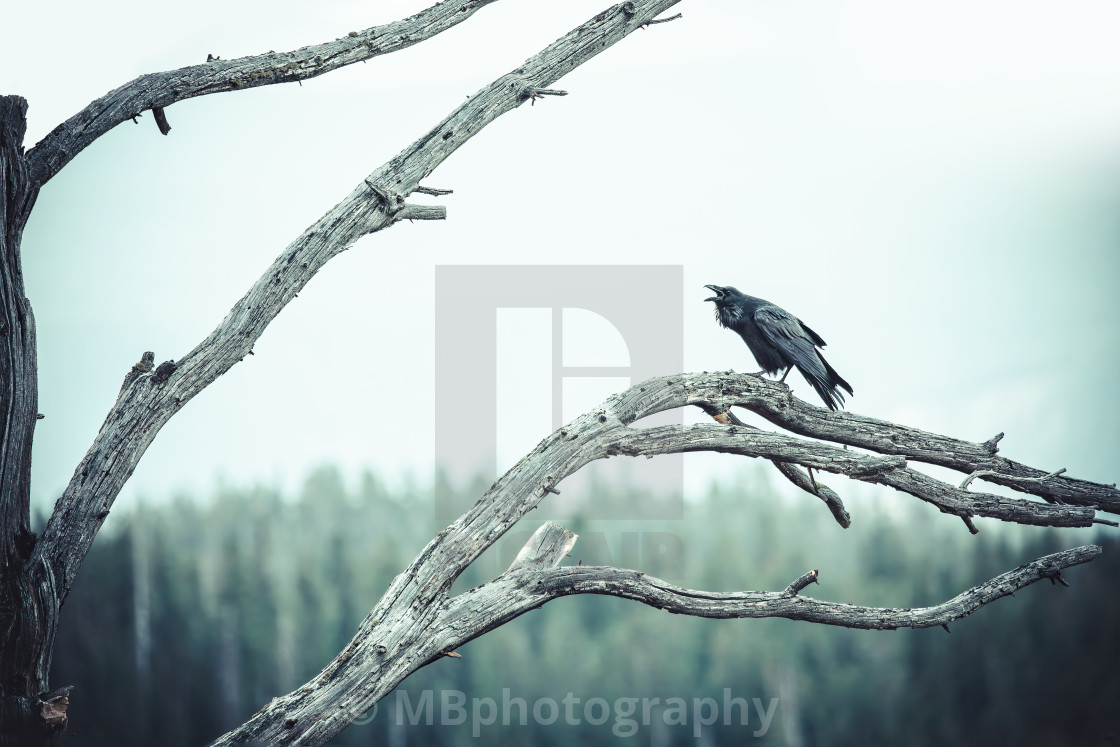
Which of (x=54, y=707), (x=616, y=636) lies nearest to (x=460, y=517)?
(x=54, y=707)

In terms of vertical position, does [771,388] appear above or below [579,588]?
above

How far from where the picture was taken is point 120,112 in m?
3.57

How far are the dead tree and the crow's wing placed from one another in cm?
36

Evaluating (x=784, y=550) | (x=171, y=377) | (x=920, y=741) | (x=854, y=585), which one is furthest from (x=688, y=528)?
(x=171, y=377)

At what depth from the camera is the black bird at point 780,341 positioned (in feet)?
14.8

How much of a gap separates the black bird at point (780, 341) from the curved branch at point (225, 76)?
2.02 metres

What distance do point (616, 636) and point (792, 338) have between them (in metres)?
9.43

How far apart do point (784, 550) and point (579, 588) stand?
396 inches

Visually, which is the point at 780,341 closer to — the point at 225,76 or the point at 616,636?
the point at 225,76

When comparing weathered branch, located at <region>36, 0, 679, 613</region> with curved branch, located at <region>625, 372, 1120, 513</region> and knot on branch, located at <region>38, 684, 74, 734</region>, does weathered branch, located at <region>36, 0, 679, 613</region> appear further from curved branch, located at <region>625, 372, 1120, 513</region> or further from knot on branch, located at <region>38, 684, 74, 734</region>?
curved branch, located at <region>625, 372, 1120, 513</region>

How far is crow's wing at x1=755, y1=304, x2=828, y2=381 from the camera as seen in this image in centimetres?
451

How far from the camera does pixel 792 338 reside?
4578 millimetres

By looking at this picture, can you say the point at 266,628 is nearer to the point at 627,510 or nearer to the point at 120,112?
the point at 627,510

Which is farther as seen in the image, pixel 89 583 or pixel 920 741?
pixel 920 741
